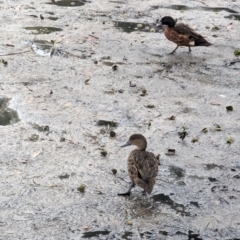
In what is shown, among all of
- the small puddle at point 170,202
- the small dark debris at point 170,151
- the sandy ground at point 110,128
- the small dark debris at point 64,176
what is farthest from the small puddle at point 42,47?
the small puddle at point 170,202

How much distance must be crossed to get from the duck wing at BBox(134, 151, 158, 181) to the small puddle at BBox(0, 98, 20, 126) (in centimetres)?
204

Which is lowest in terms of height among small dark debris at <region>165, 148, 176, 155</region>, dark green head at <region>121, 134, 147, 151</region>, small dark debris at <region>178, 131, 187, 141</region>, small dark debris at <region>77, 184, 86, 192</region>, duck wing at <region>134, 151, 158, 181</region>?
small dark debris at <region>178, 131, 187, 141</region>

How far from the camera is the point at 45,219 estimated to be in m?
5.30

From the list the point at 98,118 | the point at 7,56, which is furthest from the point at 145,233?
the point at 7,56

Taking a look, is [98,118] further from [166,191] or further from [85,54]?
[85,54]

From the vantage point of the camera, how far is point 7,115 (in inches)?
288

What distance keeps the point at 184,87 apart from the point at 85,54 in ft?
6.26

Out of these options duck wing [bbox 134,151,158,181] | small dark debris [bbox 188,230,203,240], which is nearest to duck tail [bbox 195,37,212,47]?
duck wing [bbox 134,151,158,181]

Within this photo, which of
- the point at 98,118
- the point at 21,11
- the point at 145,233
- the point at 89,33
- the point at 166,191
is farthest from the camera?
the point at 21,11

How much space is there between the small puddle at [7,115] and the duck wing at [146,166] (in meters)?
2.04

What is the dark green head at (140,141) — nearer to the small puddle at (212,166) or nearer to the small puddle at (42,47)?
the small puddle at (212,166)

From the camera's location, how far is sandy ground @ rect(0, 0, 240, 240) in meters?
5.38

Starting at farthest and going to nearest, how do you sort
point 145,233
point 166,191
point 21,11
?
point 21,11
point 166,191
point 145,233

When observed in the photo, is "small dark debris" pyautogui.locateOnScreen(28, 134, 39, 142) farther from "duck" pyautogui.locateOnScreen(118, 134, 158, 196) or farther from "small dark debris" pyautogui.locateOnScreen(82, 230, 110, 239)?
"small dark debris" pyautogui.locateOnScreen(82, 230, 110, 239)
